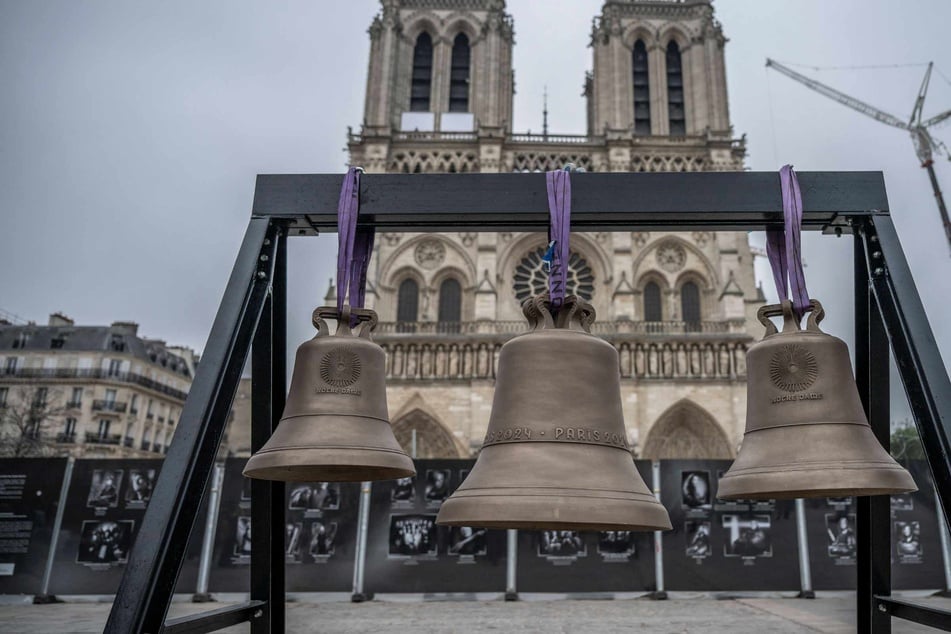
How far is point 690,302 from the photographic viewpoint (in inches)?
1001

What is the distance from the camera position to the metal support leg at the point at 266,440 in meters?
2.68

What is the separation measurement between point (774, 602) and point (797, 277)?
18.8ft

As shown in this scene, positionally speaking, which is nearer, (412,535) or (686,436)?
(412,535)

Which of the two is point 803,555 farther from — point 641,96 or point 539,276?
point 641,96

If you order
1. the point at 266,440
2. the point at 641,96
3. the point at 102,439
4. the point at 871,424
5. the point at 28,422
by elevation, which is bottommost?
the point at 266,440

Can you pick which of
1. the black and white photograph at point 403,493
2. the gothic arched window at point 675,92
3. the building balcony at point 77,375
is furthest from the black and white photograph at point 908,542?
the building balcony at point 77,375

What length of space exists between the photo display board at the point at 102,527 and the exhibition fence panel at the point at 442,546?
0.4 inches

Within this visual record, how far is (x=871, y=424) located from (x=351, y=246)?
2.02 metres

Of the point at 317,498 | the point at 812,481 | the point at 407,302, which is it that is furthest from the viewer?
the point at 407,302

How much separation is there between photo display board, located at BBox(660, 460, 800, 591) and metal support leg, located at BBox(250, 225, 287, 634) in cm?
592

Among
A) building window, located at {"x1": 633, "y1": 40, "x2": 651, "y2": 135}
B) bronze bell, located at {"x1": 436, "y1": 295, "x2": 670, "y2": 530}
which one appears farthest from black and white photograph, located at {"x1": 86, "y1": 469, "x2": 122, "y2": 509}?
building window, located at {"x1": 633, "y1": 40, "x2": 651, "y2": 135}

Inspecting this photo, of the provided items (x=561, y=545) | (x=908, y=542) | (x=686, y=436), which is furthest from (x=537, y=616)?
(x=686, y=436)

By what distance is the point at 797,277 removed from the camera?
2365mm

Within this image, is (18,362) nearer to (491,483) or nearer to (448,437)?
(448,437)
